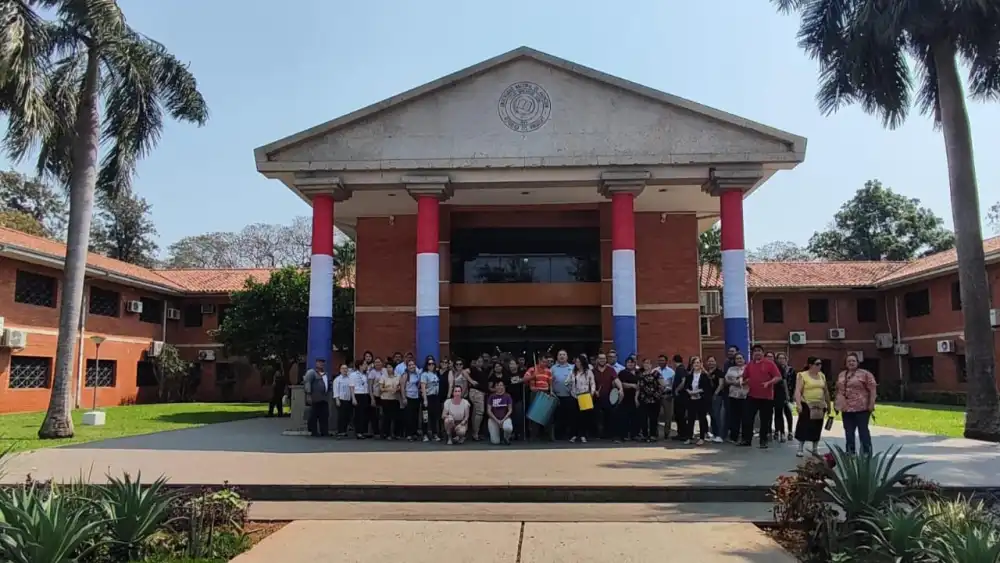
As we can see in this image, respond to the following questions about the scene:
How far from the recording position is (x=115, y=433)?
1669 centimetres

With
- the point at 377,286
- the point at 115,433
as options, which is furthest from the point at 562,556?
the point at 377,286

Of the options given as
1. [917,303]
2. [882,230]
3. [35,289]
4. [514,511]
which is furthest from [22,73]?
[882,230]

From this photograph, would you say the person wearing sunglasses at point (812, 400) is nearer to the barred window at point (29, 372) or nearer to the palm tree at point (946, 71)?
the palm tree at point (946, 71)

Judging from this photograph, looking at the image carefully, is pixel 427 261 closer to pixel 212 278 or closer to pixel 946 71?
pixel 946 71

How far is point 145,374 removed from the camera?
3306cm

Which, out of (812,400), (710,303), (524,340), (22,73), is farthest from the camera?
(710,303)

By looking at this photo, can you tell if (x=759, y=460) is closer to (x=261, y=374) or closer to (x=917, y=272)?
(x=917, y=272)

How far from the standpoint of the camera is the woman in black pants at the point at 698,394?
44.1 feet

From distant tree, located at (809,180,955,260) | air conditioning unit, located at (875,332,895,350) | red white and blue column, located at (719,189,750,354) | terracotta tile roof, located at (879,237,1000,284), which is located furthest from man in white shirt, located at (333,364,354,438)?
distant tree, located at (809,180,955,260)

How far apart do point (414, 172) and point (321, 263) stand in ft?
9.76

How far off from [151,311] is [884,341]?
32.9m

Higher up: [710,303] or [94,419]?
[710,303]

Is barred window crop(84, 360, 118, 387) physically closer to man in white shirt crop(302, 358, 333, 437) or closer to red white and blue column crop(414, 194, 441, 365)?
man in white shirt crop(302, 358, 333, 437)

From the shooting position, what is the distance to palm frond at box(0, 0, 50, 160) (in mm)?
13914
